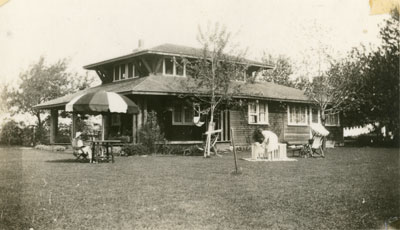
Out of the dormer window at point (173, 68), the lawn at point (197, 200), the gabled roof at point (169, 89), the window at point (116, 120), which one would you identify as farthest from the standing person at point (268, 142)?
the window at point (116, 120)

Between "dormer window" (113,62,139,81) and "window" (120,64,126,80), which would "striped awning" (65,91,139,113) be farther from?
"window" (120,64,126,80)

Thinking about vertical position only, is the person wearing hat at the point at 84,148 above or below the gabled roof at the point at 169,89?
below

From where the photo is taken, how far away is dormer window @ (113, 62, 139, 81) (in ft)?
77.9

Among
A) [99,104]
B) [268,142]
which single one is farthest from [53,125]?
[268,142]

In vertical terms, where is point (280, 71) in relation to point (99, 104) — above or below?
above

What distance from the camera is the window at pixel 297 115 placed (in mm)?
25797

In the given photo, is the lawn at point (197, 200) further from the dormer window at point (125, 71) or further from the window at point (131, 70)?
the window at point (131, 70)

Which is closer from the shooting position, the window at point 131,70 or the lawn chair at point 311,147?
the lawn chair at point 311,147

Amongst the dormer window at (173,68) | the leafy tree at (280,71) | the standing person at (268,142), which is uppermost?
the leafy tree at (280,71)

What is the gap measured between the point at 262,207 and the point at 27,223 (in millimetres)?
3291

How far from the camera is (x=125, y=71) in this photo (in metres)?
24.3

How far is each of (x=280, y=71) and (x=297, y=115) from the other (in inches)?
1093

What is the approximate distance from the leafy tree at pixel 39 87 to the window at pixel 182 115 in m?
14.1

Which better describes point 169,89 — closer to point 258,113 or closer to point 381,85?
point 258,113
